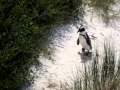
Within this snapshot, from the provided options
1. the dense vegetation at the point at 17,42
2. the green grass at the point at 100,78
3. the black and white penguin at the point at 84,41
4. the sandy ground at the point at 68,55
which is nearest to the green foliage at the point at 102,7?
the sandy ground at the point at 68,55

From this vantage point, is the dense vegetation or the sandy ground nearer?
the dense vegetation

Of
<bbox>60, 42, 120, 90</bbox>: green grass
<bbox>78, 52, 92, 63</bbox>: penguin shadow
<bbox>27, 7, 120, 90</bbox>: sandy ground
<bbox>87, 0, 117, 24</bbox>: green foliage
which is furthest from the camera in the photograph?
<bbox>87, 0, 117, 24</bbox>: green foliage

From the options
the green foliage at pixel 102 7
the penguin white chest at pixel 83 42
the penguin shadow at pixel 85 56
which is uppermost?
the green foliage at pixel 102 7

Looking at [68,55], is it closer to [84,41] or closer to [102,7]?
[84,41]

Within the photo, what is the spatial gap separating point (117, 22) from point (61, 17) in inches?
47.3

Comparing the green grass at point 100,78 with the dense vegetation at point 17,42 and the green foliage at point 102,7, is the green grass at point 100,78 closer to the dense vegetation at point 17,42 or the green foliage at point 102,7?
the dense vegetation at point 17,42

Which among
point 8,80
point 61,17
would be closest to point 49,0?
point 61,17

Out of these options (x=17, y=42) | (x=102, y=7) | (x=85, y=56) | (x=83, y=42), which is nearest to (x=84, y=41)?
(x=83, y=42)

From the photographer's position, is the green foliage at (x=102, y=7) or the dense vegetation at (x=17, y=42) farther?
the green foliage at (x=102, y=7)

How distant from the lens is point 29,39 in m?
5.05

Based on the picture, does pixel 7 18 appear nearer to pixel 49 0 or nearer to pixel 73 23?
pixel 49 0

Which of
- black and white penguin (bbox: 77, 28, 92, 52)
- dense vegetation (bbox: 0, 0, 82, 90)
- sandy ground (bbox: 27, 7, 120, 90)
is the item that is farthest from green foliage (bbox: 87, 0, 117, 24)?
dense vegetation (bbox: 0, 0, 82, 90)

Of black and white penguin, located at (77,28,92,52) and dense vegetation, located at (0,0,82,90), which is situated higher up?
dense vegetation, located at (0,0,82,90)

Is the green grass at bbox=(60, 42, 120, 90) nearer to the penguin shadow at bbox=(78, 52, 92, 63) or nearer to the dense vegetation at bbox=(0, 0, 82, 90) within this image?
the dense vegetation at bbox=(0, 0, 82, 90)
